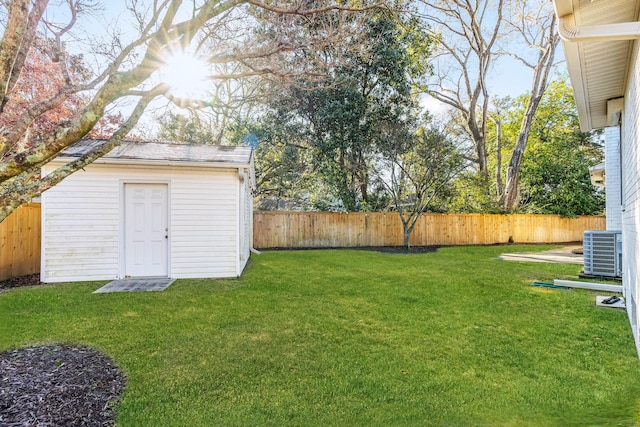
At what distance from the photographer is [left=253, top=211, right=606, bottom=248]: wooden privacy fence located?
495 inches

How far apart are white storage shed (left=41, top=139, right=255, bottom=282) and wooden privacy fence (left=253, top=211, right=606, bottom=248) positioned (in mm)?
5626

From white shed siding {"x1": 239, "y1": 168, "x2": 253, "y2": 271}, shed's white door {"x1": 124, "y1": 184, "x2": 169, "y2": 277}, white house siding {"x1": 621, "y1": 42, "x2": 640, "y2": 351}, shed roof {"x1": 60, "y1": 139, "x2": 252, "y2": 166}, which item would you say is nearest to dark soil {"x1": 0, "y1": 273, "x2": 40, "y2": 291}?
shed's white door {"x1": 124, "y1": 184, "x2": 169, "y2": 277}

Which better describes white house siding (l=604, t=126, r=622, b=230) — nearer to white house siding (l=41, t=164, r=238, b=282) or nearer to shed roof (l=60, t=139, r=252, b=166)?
shed roof (l=60, t=139, r=252, b=166)

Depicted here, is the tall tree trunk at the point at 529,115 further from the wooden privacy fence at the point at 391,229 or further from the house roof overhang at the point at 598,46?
the house roof overhang at the point at 598,46

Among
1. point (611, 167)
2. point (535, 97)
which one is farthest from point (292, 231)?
point (535, 97)

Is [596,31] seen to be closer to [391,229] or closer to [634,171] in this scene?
[634,171]

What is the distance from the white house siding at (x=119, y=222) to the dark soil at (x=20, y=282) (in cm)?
30

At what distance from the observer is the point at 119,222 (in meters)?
6.37

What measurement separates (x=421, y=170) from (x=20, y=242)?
11390 mm

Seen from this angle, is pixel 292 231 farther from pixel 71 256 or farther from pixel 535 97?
pixel 535 97

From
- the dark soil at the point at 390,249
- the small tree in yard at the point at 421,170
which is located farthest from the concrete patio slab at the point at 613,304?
the small tree in yard at the point at 421,170

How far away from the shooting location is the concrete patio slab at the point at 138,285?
5.61m

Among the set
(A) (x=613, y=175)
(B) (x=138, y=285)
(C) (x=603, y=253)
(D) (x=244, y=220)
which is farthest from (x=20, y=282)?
(A) (x=613, y=175)

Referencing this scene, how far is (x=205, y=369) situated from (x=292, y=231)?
9826 millimetres
